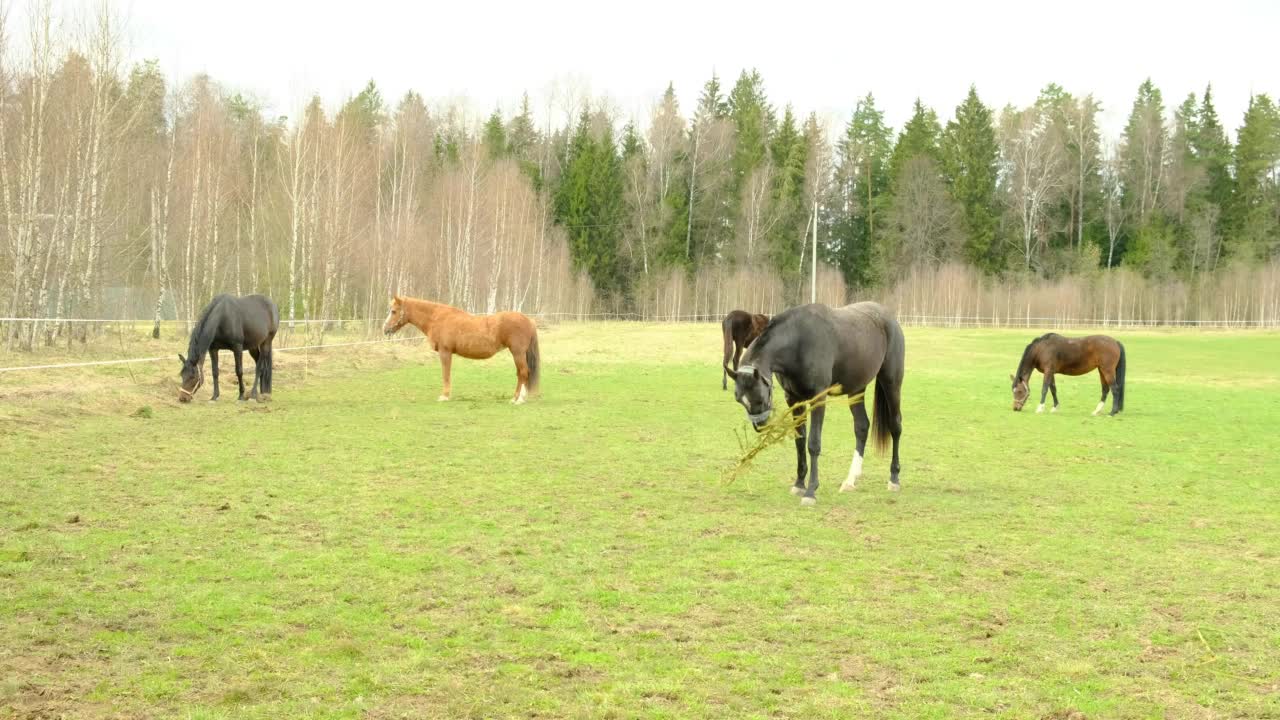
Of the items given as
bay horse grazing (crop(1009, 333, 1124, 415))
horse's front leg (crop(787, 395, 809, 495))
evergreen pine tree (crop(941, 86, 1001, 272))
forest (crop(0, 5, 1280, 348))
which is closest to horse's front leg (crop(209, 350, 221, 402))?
horse's front leg (crop(787, 395, 809, 495))

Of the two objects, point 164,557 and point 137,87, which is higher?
point 137,87

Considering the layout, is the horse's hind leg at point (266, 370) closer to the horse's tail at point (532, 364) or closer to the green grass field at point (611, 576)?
the green grass field at point (611, 576)

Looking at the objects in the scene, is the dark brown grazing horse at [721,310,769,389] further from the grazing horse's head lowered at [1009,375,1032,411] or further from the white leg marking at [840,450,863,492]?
the white leg marking at [840,450,863,492]

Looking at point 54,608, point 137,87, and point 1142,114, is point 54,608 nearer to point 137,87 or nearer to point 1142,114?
point 137,87

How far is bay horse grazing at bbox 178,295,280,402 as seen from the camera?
16.0m

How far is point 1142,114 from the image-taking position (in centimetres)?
8656

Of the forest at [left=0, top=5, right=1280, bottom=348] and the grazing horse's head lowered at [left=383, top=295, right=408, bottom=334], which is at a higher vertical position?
the forest at [left=0, top=5, right=1280, bottom=348]

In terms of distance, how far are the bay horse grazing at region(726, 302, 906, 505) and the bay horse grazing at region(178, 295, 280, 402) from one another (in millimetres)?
10123

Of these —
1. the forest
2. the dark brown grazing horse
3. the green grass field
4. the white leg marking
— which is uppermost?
the forest

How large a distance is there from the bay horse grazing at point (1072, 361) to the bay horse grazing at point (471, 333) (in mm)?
8556

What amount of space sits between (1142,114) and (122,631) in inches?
3779

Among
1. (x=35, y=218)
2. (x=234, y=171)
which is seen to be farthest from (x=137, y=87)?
(x=35, y=218)

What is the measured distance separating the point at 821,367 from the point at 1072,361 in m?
10.5

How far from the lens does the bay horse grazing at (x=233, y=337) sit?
16.0 meters
